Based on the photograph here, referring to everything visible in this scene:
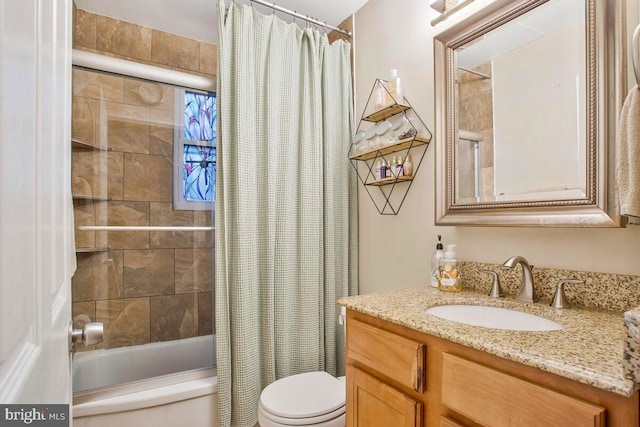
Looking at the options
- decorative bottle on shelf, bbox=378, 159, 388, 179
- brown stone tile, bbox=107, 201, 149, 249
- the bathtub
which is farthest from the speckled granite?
brown stone tile, bbox=107, 201, 149, 249

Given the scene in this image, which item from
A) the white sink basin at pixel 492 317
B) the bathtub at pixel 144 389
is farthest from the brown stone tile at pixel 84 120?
the white sink basin at pixel 492 317

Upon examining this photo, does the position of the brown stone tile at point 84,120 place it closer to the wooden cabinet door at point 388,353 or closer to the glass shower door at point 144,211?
the glass shower door at point 144,211

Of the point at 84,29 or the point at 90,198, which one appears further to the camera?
the point at 84,29

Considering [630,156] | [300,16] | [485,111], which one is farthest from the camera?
[300,16]

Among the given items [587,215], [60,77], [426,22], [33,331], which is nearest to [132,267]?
[60,77]

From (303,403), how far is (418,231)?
3.13 feet

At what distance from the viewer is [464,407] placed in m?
0.84

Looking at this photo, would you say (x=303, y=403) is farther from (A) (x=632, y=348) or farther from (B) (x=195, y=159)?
(B) (x=195, y=159)

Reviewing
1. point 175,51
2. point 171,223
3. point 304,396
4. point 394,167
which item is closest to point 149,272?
point 171,223

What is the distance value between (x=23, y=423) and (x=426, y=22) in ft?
6.35

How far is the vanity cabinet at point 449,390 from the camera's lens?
0.66m

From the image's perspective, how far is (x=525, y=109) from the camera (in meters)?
1.25

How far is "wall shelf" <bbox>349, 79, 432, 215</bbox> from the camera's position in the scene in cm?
169

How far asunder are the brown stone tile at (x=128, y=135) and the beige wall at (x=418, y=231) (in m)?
1.34
